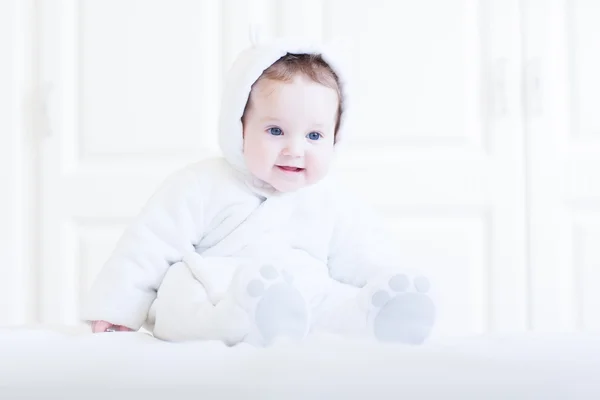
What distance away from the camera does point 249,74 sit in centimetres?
118

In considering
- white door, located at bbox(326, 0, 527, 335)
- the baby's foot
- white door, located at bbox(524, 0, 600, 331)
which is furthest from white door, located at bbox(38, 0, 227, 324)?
the baby's foot

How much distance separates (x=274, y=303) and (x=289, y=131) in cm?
37

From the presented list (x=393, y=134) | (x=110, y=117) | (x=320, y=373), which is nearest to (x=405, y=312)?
(x=320, y=373)

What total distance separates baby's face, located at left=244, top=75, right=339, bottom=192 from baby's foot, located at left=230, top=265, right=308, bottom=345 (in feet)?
1.04

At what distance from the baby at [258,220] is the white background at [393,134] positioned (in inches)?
35.3

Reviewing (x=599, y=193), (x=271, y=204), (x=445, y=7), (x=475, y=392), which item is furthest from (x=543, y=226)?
(x=475, y=392)

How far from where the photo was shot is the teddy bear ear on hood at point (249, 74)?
1.18 metres

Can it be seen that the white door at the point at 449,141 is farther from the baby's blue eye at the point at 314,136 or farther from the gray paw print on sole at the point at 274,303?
the gray paw print on sole at the point at 274,303

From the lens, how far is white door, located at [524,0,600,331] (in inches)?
82.8

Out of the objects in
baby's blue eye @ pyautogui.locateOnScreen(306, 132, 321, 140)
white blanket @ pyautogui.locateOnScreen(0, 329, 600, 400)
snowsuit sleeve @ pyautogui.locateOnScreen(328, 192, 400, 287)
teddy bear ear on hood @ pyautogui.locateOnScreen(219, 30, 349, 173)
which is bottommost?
white blanket @ pyautogui.locateOnScreen(0, 329, 600, 400)

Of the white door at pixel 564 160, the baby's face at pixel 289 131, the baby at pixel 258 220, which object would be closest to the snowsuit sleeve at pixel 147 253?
the baby at pixel 258 220

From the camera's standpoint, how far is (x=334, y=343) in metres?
0.75

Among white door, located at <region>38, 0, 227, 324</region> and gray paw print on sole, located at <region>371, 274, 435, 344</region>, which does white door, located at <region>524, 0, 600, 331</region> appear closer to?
white door, located at <region>38, 0, 227, 324</region>

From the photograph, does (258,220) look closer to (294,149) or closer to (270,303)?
(294,149)
